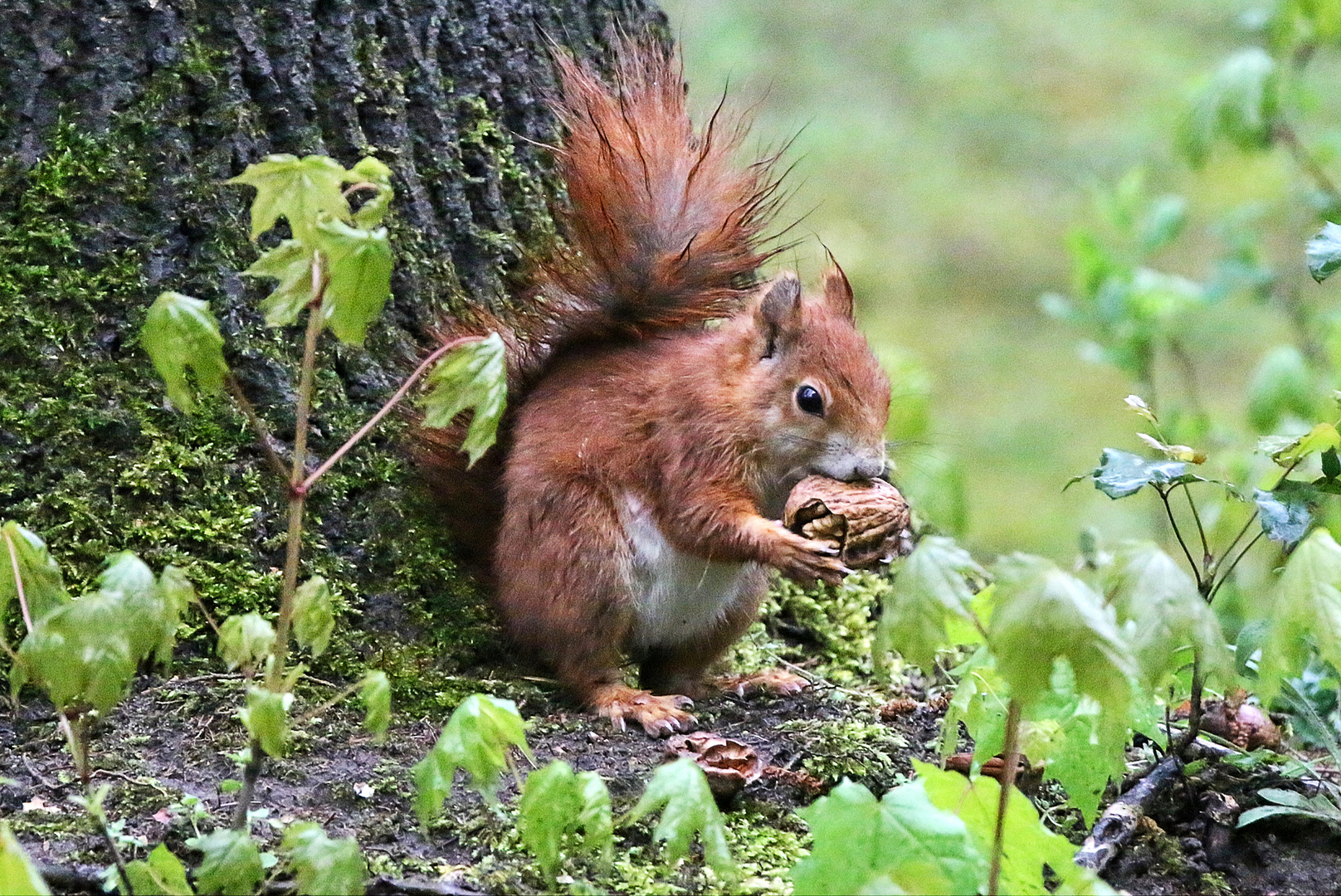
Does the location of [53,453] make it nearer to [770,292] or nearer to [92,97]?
[92,97]

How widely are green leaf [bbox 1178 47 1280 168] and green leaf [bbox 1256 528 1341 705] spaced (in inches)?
63.1

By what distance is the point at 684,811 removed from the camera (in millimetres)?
1212

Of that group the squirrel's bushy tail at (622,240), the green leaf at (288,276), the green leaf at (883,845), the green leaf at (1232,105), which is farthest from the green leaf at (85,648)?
the green leaf at (1232,105)

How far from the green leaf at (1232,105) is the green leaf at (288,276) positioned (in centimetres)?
204

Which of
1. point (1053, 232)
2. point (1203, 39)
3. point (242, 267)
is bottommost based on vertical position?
point (242, 267)

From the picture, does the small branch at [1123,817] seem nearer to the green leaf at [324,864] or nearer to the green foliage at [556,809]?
the green foliage at [556,809]

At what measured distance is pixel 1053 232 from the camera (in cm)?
613

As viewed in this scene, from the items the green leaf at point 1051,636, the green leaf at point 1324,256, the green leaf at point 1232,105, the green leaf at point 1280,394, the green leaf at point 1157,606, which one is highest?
the green leaf at point 1232,105

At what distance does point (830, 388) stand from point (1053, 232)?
165 inches

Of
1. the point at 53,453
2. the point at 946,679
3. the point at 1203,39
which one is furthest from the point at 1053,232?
the point at 53,453

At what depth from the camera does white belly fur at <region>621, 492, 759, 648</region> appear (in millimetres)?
2166

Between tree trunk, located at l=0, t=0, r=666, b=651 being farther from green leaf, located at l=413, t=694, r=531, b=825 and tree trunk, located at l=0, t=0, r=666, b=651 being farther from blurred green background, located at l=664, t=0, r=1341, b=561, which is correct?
blurred green background, located at l=664, t=0, r=1341, b=561

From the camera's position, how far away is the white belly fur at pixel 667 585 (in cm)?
217

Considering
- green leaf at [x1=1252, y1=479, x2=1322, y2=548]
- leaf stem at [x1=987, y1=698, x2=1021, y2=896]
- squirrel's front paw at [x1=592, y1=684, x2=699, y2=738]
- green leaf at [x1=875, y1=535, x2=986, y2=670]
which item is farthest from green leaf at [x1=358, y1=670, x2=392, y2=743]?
green leaf at [x1=1252, y1=479, x2=1322, y2=548]
